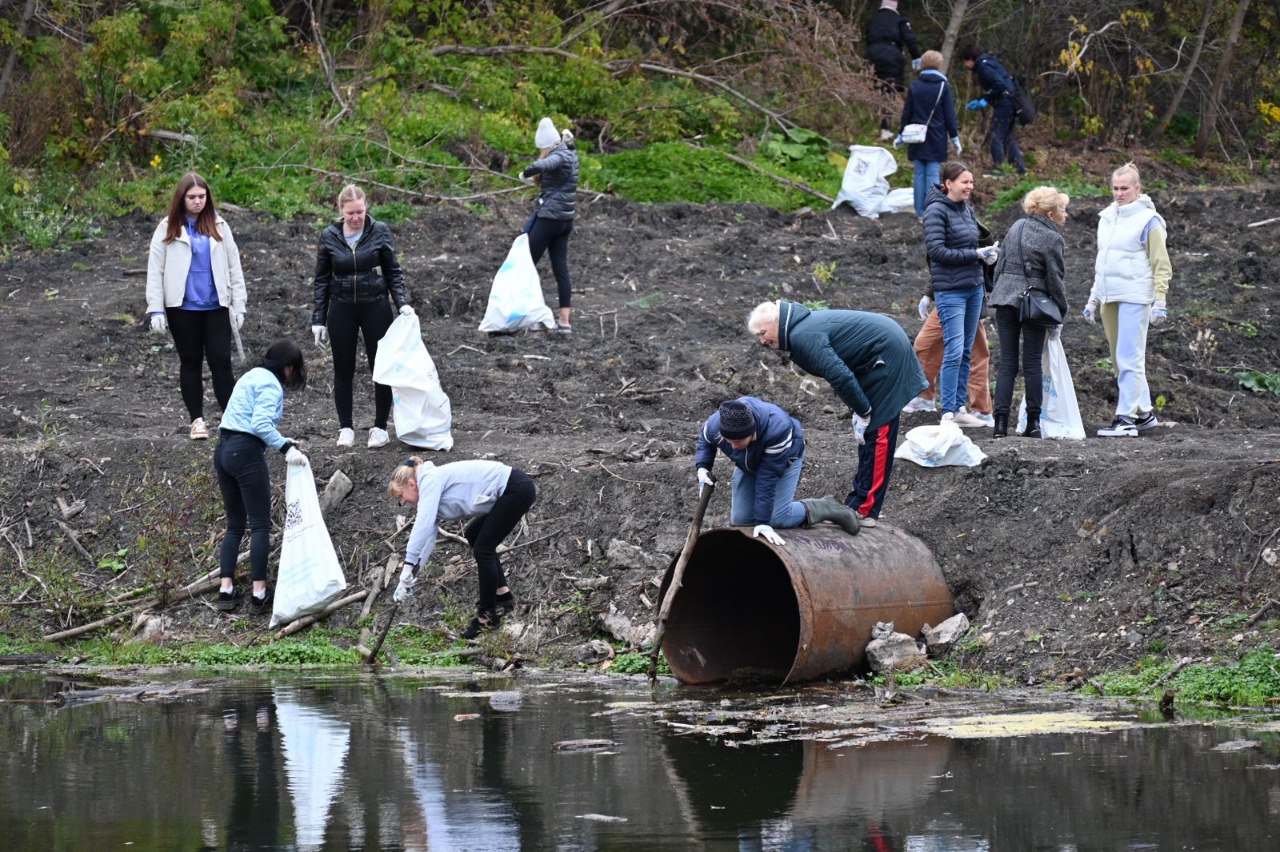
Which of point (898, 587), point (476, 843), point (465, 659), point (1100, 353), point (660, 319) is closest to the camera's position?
point (476, 843)

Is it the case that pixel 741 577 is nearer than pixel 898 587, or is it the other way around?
pixel 898 587

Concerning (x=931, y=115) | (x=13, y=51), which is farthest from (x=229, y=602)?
(x=13, y=51)

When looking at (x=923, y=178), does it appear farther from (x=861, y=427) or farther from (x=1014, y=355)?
(x=861, y=427)

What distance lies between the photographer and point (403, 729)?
26.4 ft

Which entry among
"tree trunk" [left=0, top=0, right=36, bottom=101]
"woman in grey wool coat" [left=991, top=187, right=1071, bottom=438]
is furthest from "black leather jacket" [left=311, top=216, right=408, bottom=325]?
"tree trunk" [left=0, top=0, right=36, bottom=101]

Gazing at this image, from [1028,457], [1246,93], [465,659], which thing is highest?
[1246,93]

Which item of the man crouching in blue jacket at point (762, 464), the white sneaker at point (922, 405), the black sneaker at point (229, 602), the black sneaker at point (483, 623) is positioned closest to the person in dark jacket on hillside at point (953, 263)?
the white sneaker at point (922, 405)

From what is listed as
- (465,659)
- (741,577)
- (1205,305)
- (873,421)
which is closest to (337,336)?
(465,659)

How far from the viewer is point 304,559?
10969 millimetres

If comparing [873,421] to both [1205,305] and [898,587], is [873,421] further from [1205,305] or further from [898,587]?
[1205,305]

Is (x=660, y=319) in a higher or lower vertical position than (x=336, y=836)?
higher

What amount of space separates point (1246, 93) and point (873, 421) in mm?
16493

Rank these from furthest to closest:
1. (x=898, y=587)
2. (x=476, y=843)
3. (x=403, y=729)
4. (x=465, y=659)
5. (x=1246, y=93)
Answer: 1. (x=1246, y=93)
2. (x=465, y=659)
3. (x=898, y=587)
4. (x=403, y=729)
5. (x=476, y=843)

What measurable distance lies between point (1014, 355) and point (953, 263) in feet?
2.75
